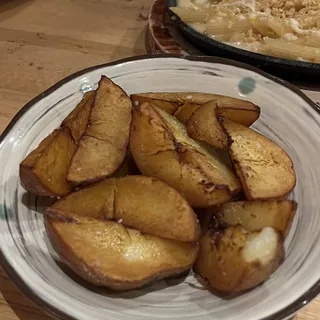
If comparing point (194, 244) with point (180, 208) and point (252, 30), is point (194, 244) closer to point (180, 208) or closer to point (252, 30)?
point (180, 208)

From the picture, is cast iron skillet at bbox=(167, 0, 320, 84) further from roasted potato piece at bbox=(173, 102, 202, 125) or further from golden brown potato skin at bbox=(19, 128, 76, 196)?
golden brown potato skin at bbox=(19, 128, 76, 196)

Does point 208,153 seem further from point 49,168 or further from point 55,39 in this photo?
point 55,39

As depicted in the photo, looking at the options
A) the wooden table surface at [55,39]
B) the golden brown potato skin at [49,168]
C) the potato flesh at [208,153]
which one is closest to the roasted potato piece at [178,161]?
the potato flesh at [208,153]

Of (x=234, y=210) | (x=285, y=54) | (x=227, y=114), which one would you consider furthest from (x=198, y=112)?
(x=285, y=54)

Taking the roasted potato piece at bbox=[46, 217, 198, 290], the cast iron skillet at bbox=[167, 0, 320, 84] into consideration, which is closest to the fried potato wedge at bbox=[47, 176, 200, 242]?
the roasted potato piece at bbox=[46, 217, 198, 290]

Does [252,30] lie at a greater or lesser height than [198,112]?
lesser

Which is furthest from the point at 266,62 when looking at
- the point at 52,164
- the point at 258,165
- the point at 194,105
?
the point at 52,164
